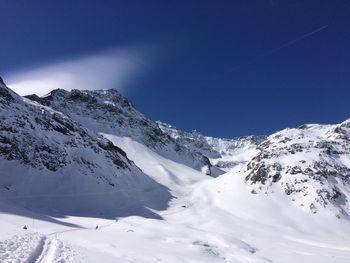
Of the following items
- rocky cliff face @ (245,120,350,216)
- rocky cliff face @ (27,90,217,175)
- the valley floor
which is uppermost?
rocky cliff face @ (27,90,217,175)

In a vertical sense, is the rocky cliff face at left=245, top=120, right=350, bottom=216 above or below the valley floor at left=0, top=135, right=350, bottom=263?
above

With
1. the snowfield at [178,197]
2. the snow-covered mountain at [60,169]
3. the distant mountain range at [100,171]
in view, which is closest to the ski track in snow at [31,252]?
the snowfield at [178,197]

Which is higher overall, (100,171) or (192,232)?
(100,171)

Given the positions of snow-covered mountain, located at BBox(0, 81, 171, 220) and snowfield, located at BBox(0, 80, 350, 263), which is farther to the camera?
snow-covered mountain, located at BBox(0, 81, 171, 220)

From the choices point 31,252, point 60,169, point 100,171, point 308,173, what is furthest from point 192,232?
point 308,173

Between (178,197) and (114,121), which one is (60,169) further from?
(114,121)

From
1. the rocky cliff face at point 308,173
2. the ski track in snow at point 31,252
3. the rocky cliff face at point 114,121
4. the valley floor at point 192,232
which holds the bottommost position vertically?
the ski track in snow at point 31,252

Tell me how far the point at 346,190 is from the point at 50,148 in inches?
2027

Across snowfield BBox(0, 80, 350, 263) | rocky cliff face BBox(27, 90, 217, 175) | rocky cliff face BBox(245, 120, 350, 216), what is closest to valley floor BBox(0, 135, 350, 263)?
snowfield BBox(0, 80, 350, 263)

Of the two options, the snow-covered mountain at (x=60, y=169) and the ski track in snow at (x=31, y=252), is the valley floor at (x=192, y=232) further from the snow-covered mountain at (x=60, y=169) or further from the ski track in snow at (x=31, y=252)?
the snow-covered mountain at (x=60, y=169)

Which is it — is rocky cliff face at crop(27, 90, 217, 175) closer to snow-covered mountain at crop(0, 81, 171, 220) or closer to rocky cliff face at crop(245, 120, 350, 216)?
snow-covered mountain at crop(0, 81, 171, 220)

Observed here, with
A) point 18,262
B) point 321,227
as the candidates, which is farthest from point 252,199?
point 18,262

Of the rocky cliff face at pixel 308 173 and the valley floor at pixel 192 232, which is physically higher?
the rocky cliff face at pixel 308 173

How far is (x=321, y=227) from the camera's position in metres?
57.7
